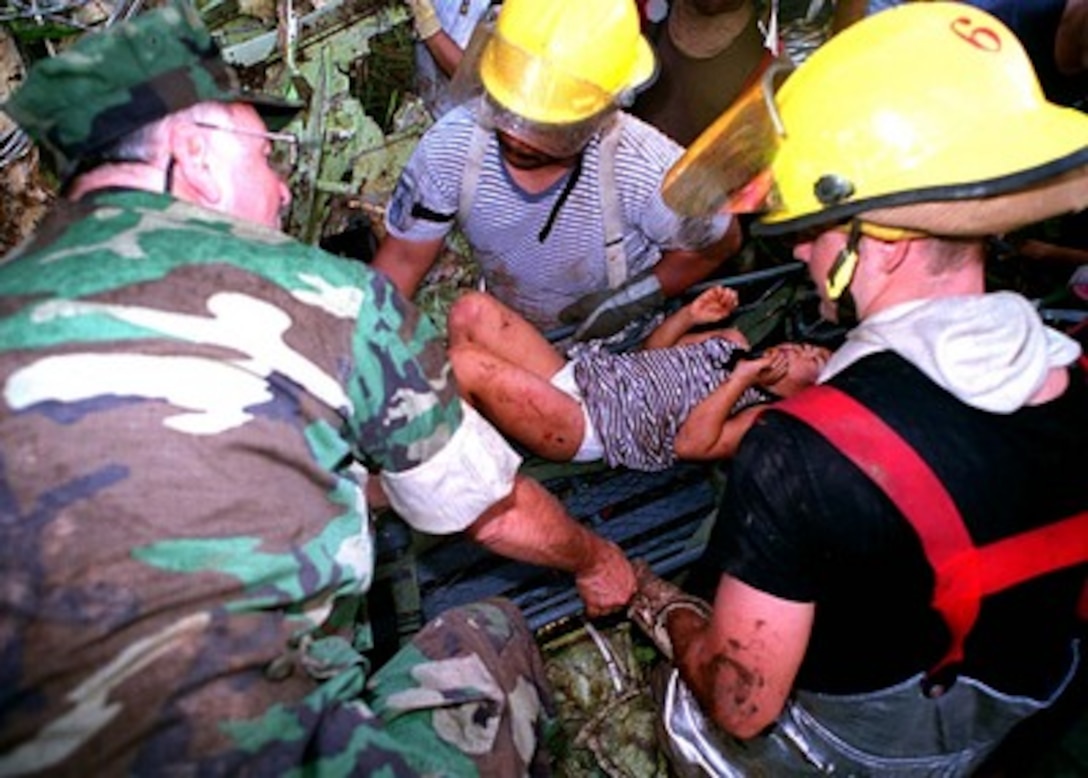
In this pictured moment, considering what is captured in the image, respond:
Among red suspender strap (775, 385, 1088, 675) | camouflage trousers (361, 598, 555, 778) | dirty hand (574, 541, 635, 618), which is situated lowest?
dirty hand (574, 541, 635, 618)

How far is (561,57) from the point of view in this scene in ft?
9.60

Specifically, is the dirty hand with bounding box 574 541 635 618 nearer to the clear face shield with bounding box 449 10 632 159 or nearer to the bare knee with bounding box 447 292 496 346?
the bare knee with bounding box 447 292 496 346

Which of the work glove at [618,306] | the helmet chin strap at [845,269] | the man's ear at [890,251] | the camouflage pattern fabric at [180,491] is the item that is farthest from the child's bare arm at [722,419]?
the camouflage pattern fabric at [180,491]

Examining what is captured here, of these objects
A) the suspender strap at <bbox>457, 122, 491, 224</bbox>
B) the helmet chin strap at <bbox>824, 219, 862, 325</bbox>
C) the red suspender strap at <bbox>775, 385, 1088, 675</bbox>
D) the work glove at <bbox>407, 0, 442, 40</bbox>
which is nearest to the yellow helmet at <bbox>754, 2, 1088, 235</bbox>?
the helmet chin strap at <bbox>824, 219, 862, 325</bbox>

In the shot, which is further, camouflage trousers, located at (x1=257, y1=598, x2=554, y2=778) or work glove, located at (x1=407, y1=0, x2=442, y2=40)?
work glove, located at (x1=407, y1=0, x2=442, y2=40)

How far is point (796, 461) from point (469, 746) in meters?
0.89

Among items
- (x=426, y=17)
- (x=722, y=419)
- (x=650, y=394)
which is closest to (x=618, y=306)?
(x=650, y=394)

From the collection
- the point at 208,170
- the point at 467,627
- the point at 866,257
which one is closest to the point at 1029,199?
the point at 866,257

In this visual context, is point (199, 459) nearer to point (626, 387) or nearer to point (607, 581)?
point (607, 581)

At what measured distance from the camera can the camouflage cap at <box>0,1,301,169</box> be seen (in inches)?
65.0

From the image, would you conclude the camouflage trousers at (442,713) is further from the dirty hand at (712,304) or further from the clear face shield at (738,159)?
the dirty hand at (712,304)

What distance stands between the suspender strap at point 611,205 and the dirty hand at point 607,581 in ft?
4.49

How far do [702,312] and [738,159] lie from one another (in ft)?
5.11

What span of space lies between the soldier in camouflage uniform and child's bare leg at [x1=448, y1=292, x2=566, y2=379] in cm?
150
